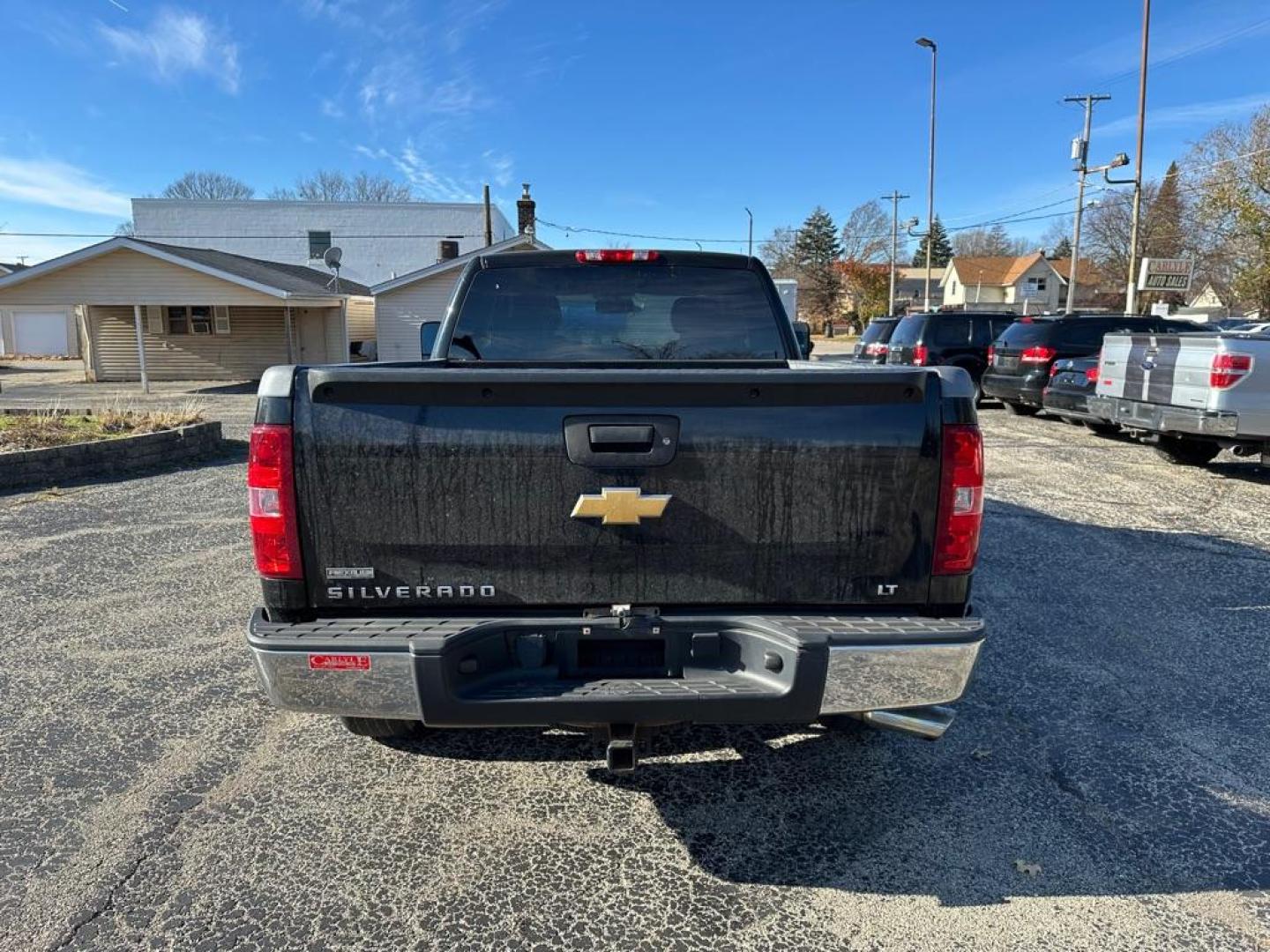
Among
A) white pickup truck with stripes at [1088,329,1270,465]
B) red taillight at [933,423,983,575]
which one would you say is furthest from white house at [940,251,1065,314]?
red taillight at [933,423,983,575]

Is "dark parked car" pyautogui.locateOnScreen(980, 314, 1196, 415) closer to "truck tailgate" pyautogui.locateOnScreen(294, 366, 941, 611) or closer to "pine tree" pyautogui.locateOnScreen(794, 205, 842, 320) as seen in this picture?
"truck tailgate" pyautogui.locateOnScreen(294, 366, 941, 611)

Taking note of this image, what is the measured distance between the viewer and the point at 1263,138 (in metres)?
35.1

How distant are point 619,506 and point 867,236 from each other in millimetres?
83996

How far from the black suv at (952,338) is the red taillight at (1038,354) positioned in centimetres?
231

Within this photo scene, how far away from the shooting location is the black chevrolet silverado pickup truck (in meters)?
2.32

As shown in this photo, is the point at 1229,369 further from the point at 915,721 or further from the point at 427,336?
the point at 427,336

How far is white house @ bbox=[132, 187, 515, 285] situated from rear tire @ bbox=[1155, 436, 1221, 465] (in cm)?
3547

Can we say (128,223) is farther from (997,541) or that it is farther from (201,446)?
(997,541)

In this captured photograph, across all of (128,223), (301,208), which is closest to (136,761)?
(301,208)

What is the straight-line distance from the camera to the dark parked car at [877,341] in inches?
731

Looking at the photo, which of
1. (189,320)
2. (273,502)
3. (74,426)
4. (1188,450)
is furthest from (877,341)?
(189,320)

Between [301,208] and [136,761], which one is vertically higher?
[301,208]

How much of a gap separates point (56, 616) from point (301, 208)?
137ft

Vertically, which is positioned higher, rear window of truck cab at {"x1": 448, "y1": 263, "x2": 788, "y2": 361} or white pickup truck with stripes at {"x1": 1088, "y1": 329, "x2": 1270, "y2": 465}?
rear window of truck cab at {"x1": 448, "y1": 263, "x2": 788, "y2": 361}
